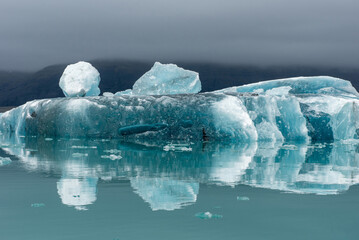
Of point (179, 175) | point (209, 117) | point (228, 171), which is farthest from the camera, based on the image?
point (209, 117)

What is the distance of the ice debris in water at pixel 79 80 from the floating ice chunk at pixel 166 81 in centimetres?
191

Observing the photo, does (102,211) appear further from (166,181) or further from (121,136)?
(121,136)

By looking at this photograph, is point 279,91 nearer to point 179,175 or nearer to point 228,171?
point 228,171

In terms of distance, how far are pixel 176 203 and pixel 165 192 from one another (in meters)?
0.55

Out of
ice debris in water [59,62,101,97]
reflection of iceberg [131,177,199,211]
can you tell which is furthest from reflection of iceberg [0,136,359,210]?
ice debris in water [59,62,101,97]

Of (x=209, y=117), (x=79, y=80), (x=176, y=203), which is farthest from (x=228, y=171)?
(x=79, y=80)

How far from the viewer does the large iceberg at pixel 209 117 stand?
14250 mm

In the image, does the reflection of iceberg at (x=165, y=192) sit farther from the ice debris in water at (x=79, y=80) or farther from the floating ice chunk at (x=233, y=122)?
the ice debris in water at (x=79, y=80)

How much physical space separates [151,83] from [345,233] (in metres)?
14.2

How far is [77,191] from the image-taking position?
445 centimetres

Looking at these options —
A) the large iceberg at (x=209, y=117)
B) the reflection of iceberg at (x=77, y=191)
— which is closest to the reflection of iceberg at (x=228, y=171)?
the reflection of iceberg at (x=77, y=191)

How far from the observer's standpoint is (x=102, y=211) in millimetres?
3557

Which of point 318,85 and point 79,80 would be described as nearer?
point 79,80

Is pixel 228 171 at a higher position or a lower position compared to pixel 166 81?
lower
